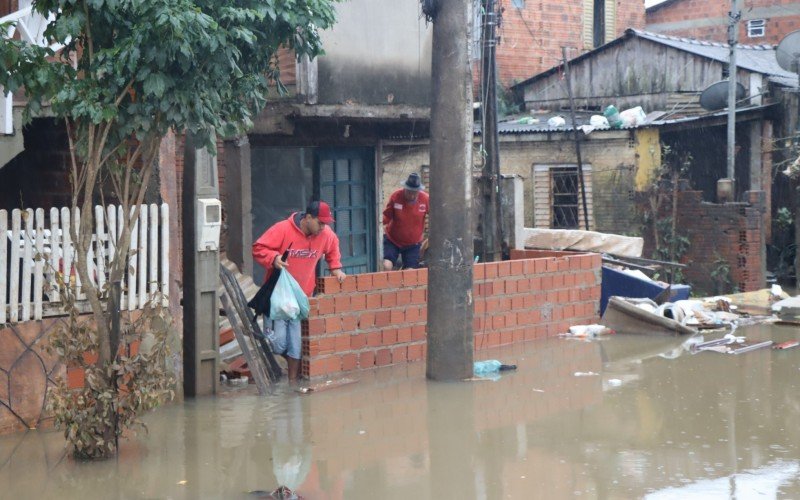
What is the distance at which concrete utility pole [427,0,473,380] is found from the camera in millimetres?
8820

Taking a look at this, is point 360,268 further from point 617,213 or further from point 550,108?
point 550,108

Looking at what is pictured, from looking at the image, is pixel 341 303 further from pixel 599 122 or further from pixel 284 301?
pixel 599 122

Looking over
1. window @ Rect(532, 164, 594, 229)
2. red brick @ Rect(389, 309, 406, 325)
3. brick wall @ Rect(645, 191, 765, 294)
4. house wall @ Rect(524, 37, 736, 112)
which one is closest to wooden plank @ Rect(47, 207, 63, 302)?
red brick @ Rect(389, 309, 406, 325)

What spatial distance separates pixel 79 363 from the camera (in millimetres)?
6621

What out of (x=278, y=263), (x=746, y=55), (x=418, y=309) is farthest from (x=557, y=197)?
(x=278, y=263)

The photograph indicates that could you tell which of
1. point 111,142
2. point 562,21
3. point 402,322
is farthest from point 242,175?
point 562,21

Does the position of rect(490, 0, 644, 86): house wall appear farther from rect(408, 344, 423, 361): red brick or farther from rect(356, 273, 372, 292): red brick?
rect(356, 273, 372, 292): red brick

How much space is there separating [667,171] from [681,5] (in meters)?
12.3

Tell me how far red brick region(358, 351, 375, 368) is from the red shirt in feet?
7.53

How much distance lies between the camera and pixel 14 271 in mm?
7371

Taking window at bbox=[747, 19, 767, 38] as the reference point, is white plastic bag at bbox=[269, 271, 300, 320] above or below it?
below

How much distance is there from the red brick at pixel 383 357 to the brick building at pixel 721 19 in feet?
63.8

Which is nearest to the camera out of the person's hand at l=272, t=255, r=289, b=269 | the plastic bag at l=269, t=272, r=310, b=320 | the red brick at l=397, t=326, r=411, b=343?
the plastic bag at l=269, t=272, r=310, b=320

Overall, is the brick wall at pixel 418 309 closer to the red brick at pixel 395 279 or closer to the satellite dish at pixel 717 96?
the red brick at pixel 395 279
